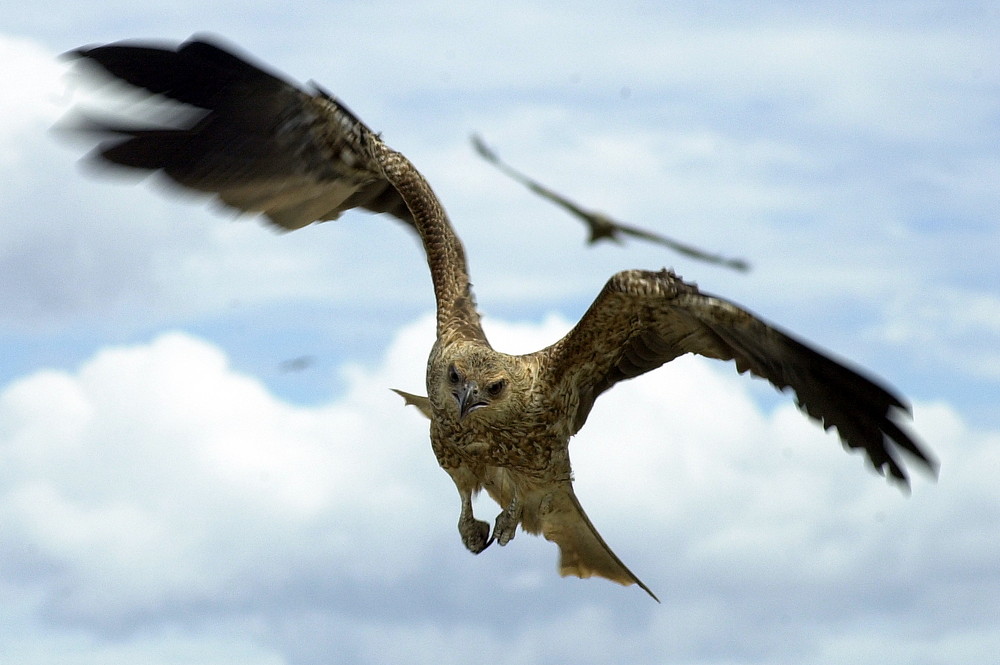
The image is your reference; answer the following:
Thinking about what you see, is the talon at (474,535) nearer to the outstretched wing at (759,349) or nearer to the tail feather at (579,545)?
the tail feather at (579,545)

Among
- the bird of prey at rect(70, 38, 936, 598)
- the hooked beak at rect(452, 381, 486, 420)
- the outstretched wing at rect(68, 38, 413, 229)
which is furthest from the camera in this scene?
the outstretched wing at rect(68, 38, 413, 229)

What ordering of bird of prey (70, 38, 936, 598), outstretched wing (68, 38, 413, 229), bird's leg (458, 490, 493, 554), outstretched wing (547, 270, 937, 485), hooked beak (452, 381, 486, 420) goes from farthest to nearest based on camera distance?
outstretched wing (68, 38, 413, 229), bird's leg (458, 490, 493, 554), hooked beak (452, 381, 486, 420), bird of prey (70, 38, 936, 598), outstretched wing (547, 270, 937, 485)

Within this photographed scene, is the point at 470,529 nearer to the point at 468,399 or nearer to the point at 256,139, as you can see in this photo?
the point at 468,399

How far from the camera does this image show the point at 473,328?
934 centimetres

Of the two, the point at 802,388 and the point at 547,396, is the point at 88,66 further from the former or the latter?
the point at 802,388

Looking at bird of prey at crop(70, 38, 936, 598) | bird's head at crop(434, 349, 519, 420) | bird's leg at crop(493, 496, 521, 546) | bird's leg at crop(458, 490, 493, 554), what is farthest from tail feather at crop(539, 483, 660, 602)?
bird's head at crop(434, 349, 519, 420)

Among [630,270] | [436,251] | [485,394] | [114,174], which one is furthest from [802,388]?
[114,174]

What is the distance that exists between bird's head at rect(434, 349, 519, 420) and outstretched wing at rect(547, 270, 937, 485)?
55 centimetres

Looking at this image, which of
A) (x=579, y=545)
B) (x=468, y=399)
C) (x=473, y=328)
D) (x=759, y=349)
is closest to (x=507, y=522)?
(x=579, y=545)

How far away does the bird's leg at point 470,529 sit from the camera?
30.5 ft

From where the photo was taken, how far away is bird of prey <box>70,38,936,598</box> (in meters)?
8.08

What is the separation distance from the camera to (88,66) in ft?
30.5

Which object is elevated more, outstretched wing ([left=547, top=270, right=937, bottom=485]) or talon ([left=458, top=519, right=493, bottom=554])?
outstretched wing ([left=547, top=270, right=937, bottom=485])

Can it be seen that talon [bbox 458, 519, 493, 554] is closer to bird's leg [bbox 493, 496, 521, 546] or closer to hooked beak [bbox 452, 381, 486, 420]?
bird's leg [bbox 493, 496, 521, 546]
